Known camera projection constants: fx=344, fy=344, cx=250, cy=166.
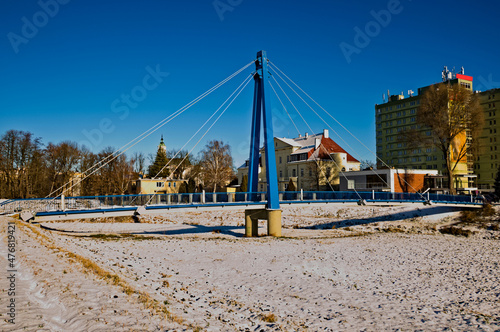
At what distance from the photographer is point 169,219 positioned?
119 ft

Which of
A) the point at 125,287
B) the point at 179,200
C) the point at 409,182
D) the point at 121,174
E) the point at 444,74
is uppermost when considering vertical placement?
the point at 444,74

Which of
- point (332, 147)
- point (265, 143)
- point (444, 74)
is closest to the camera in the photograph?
point (265, 143)

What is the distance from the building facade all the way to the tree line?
9.14 meters

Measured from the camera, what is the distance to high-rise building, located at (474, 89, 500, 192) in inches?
2479

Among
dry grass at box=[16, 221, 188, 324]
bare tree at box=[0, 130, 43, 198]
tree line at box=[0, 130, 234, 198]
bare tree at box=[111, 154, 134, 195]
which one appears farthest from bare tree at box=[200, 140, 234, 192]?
dry grass at box=[16, 221, 188, 324]

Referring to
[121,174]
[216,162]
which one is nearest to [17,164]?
[121,174]

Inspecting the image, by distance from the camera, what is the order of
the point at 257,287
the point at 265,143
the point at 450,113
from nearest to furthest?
the point at 257,287
the point at 265,143
the point at 450,113

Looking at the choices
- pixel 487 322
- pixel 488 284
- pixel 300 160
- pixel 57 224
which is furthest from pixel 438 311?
pixel 300 160

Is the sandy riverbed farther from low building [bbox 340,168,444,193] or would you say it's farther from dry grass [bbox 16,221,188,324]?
low building [bbox 340,168,444,193]

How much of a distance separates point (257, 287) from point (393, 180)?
3437 cm

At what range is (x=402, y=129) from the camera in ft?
246

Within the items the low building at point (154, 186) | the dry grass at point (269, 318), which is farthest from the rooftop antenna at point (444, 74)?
the dry grass at point (269, 318)

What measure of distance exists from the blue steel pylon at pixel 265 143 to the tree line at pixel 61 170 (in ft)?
52.7

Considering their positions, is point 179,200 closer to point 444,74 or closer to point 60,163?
point 60,163
